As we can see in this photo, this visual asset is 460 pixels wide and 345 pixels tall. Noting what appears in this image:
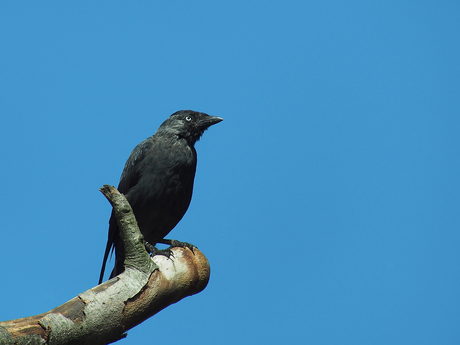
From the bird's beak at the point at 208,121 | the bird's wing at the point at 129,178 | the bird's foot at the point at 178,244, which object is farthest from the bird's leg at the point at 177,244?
the bird's beak at the point at 208,121

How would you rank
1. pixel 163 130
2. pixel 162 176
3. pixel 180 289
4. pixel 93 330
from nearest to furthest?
pixel 93 330
pixel 180 289
pixel 162 176
pixel 163 130

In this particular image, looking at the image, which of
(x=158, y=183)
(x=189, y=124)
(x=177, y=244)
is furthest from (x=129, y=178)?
(x=177, y=244)

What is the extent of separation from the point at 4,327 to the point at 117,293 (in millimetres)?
929

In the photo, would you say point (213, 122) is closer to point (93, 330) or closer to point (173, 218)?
point (173, 218)

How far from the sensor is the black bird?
6.14m

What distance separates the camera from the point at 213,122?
22.8 feet

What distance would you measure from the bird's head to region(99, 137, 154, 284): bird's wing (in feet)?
1.12

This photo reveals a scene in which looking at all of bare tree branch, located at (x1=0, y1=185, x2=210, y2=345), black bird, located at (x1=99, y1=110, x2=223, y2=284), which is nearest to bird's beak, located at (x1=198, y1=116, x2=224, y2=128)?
black bird, located at (x1=99, y1=110, x2=223, y2=284)

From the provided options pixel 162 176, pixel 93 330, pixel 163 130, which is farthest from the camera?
pixel 163 130

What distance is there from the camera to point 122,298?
13.9ft

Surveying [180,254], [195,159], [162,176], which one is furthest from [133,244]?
[195,159]

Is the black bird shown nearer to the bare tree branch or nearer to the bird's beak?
the bird's beak

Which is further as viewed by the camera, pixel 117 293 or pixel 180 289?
pixel 180 289

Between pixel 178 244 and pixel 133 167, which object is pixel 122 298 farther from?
pixel 133 167
